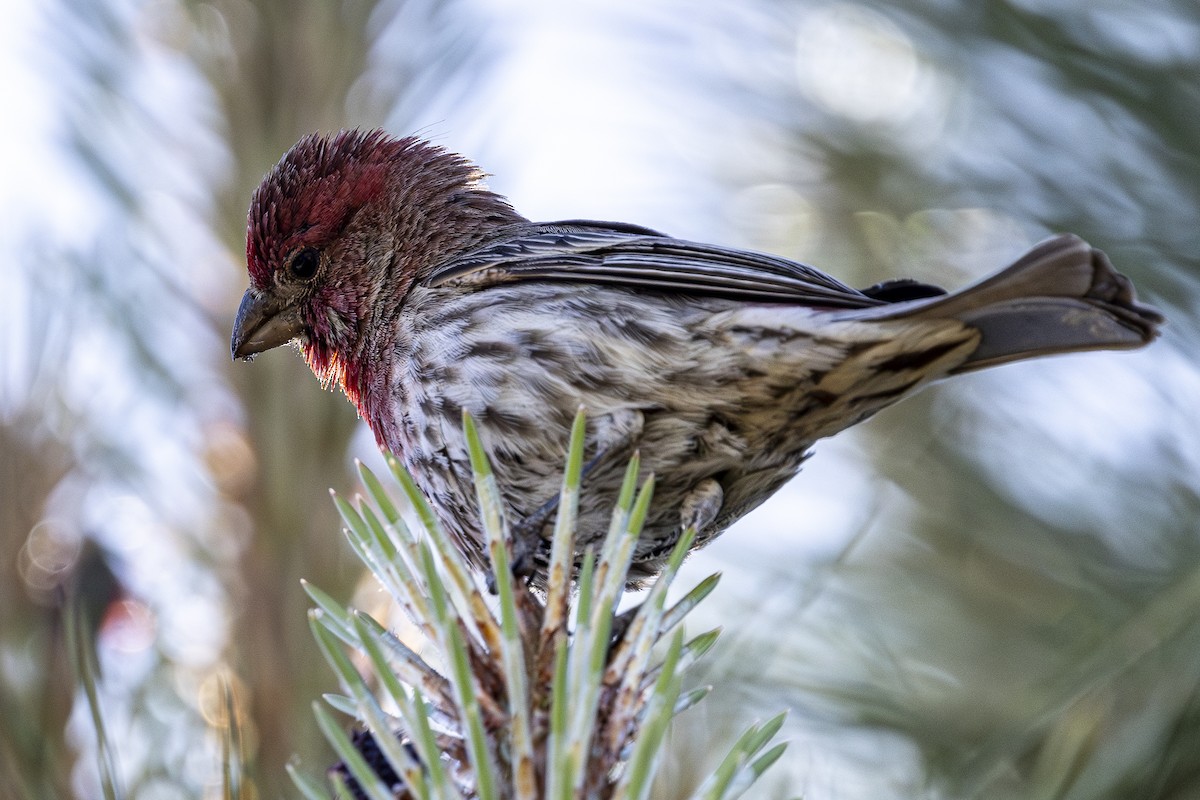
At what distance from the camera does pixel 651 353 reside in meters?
2.64

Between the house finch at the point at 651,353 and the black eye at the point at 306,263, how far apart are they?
0.52 feet

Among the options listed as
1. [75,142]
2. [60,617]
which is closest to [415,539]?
[60,617]

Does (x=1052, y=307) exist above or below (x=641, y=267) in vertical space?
below

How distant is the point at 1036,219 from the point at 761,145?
711mm

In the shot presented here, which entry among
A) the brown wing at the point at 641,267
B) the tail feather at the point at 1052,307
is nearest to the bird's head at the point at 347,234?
the brown wing at the point at 641,267

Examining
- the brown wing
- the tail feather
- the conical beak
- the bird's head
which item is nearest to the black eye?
the bird's head

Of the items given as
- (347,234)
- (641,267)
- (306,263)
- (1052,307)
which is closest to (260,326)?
(306,263)

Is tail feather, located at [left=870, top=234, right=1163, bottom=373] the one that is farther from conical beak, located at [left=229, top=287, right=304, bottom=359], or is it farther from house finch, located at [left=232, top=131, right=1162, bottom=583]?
conical beak, located at [left=229, top=287, right=304, bottom=359]

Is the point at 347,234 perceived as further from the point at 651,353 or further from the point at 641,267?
the point at 651,353

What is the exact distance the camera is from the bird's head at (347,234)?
3.12m

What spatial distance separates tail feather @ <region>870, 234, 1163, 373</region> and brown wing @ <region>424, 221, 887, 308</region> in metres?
0.26

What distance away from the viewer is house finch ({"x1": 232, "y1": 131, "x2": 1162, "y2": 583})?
236cm

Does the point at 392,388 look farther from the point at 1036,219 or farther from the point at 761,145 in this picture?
the point at 1036,219

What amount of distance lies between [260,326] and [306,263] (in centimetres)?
29
